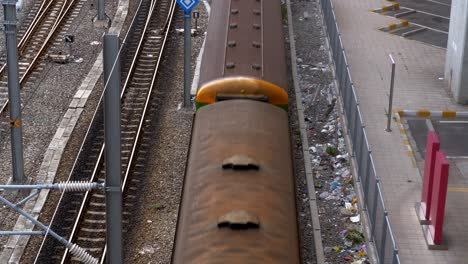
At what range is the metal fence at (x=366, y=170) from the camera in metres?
14.8

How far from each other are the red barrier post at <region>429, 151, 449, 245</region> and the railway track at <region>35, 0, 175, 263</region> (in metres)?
5.54

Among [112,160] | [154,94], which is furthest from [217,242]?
[154,94]

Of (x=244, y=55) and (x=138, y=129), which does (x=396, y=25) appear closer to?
(x=138, y=129)

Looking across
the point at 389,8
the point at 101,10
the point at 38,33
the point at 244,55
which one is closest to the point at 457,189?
the point at 244,55

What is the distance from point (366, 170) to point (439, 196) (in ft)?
5.90

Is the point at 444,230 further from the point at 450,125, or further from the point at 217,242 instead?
the point at 217,242

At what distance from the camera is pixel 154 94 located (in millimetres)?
23516

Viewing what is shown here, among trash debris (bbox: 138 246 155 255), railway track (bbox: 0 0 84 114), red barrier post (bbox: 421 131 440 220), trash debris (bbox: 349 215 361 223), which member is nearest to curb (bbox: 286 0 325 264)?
trash debris (bbox: 349 215 361 223)

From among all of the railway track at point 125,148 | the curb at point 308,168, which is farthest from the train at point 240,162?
the railway track at point 125,148

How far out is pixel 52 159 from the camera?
19.7 metres

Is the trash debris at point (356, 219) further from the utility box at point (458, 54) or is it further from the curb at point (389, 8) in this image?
the curb at point (389, 8)

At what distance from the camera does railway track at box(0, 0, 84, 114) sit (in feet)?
80.2

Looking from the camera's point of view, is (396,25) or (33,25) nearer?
(33,25)

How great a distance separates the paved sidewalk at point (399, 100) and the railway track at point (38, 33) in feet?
27.5
